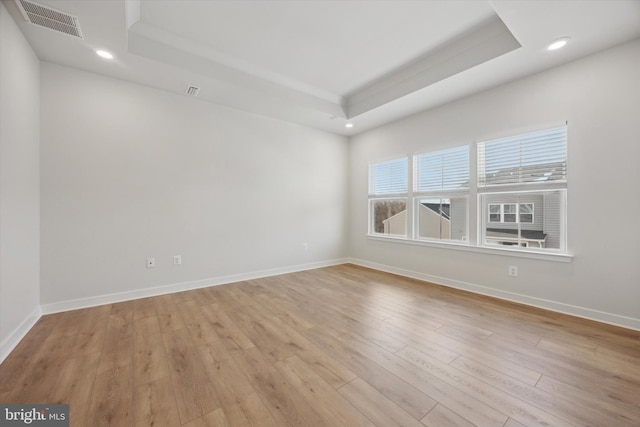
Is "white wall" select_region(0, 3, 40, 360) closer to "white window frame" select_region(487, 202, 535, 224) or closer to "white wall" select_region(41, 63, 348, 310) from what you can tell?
"white wall" select_region(41, 63, 348, 310)

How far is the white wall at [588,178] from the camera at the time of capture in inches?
94.0

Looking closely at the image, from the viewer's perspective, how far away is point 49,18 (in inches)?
81.7

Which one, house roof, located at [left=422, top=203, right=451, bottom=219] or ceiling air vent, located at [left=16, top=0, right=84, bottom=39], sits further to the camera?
house roof, located at [left=422, top=203, right=451, bottom=219]

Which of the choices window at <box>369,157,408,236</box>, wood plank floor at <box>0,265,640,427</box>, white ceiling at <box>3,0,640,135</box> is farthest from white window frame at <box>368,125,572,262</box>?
white ceiling at <box>3,0,640,135</box>

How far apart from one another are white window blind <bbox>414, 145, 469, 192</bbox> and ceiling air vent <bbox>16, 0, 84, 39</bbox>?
173 inches

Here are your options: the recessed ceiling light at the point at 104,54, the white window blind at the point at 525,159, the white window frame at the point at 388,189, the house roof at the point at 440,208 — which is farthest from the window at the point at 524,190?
the recessed ceiling light at the point at 104,54

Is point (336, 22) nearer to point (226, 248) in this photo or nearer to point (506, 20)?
point (506, 20)

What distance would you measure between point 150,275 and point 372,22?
400 centimetres

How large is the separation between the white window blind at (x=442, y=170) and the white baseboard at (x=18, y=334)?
4.95 m

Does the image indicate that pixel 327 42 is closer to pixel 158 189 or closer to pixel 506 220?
pixel 158 189

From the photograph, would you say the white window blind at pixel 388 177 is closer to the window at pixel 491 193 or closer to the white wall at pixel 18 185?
the window at pixel 491 193

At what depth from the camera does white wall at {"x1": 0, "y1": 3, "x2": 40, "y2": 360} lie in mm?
1968

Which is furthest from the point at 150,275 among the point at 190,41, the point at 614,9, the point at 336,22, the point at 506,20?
the point at 614,9

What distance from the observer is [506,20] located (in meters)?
2.16
